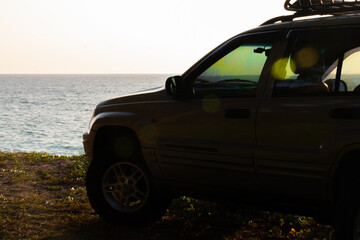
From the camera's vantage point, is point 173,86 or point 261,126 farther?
point 173,86

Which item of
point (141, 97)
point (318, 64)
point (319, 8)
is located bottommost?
point (141, 97)

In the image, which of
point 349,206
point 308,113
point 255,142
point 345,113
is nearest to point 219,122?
point 255,142

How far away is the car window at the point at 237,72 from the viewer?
4387mm

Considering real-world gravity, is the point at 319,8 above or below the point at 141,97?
above

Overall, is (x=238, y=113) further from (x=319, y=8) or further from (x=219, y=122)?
(x=319, y=8)

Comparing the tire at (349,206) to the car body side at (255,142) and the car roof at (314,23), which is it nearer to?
the car body side at (255,142)

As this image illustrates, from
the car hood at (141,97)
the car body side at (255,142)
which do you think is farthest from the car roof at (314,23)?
the car hood at (141,97)

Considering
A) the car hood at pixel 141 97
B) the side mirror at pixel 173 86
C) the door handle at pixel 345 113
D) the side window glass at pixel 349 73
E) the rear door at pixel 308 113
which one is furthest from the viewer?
the car hood at pixel 141 97

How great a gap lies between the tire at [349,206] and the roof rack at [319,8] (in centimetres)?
140

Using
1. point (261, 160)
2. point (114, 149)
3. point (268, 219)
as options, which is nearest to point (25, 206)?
point (114, 149)

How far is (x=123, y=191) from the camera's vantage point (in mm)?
5312

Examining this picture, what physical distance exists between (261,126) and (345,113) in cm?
72

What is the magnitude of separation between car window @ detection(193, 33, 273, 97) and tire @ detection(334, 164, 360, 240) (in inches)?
41.4

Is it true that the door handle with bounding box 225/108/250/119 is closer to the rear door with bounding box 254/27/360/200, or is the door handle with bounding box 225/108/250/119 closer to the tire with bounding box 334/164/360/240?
the rear door with bounding box 254/27/360/200
